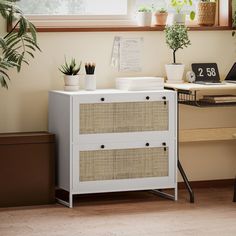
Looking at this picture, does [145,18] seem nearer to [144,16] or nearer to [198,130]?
[144,16]

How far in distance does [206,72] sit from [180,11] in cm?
51

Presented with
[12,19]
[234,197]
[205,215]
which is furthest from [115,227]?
[12,19]

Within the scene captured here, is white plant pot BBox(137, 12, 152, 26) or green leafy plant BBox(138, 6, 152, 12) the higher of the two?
green leafy plant BBox(138, 6, 152, 12)

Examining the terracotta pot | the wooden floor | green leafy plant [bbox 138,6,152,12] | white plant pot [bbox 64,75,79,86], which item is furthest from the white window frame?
the wooden floor

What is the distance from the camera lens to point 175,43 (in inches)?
215

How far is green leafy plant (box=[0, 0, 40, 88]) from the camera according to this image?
15.3 ft

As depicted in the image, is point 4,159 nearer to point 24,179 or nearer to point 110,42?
point 24,179

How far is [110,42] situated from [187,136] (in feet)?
2.92

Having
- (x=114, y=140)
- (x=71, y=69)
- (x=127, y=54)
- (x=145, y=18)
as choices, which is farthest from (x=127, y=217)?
(x=145, y=18)

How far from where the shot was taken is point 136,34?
5.58m

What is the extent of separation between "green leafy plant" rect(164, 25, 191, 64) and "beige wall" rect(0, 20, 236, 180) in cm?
16

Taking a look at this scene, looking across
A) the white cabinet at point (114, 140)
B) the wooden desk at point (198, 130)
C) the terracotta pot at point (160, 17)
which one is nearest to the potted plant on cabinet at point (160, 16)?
the terracotta pot at point (160, 17)

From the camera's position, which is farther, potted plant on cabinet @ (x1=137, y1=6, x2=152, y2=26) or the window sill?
potted plant on cabinet @ (x1=137, y1=6, x2=152, y2=26)

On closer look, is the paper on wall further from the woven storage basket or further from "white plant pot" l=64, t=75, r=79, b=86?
the woven storage basket
